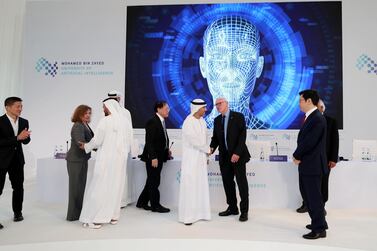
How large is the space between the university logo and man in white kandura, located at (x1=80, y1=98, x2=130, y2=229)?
4396 millimetres

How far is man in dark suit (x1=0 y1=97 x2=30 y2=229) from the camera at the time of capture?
3742 mm

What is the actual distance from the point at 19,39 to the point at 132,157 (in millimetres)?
5027

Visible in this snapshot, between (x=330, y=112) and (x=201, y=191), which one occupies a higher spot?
(x=330, y=112)

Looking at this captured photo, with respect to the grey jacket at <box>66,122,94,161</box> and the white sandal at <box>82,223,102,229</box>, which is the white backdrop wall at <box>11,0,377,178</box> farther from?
the white sandal at <box>82,223,102,229</box>

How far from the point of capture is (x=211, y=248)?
322 cm

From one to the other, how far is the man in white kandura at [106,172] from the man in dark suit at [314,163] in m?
2.02

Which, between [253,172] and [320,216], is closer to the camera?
[320,216]

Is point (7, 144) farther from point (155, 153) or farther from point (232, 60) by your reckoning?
point (232, 60)

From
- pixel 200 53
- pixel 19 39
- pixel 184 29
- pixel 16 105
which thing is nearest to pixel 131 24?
pixel 184 29

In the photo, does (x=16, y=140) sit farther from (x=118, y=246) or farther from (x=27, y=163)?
(x=27, y=163)

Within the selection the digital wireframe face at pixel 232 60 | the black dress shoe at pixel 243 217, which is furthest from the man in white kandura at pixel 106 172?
the digital wireframe face at pixel 232 60

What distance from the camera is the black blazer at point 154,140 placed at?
448cm

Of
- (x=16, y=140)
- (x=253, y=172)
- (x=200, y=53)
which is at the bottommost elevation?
(x=253, y=172)

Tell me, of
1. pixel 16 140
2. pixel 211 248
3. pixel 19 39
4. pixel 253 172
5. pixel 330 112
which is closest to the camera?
pixel 211 248
